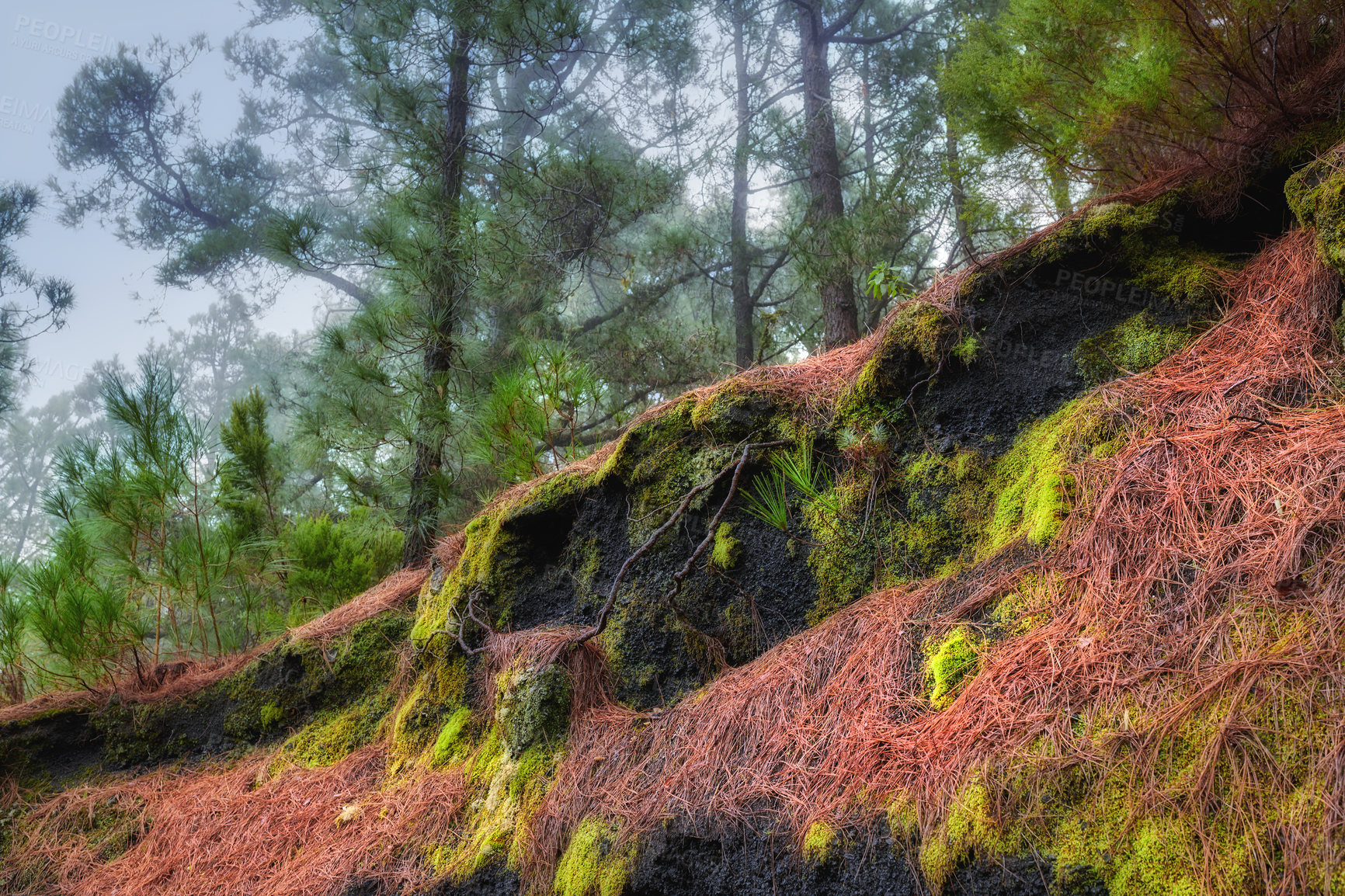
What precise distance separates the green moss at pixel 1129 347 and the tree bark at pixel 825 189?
3478 mm

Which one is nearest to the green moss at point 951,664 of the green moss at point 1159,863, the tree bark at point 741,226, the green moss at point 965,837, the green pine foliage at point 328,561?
the green moss at point 965,837

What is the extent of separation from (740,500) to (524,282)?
3.62 m

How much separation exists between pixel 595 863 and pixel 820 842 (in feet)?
2.55

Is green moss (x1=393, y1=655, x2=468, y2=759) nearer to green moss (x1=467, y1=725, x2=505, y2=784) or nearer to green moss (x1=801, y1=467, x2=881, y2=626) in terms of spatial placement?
green moss (x1=467, y1=725, x2=505, y2=784)

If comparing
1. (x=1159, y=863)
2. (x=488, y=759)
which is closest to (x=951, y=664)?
(x=1159, y=863)

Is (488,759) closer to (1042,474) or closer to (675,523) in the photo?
(675,523)

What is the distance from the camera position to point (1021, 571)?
1.90 metres

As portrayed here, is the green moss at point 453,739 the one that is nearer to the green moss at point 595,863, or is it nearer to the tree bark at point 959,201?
the green moss at point 595,863

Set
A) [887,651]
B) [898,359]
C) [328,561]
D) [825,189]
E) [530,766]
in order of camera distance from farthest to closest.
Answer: [825,189], [328,561], [898,359], [530,766], [887,651]

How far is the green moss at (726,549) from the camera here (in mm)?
2752

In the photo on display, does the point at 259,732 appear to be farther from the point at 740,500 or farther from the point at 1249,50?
the point at 1249,50

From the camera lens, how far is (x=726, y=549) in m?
2.78

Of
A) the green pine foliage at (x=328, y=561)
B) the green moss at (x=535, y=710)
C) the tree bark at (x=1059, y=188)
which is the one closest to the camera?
the green moss at (x=535, y=710)

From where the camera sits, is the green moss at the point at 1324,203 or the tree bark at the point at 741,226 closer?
the green moss at the point at 1324,203
